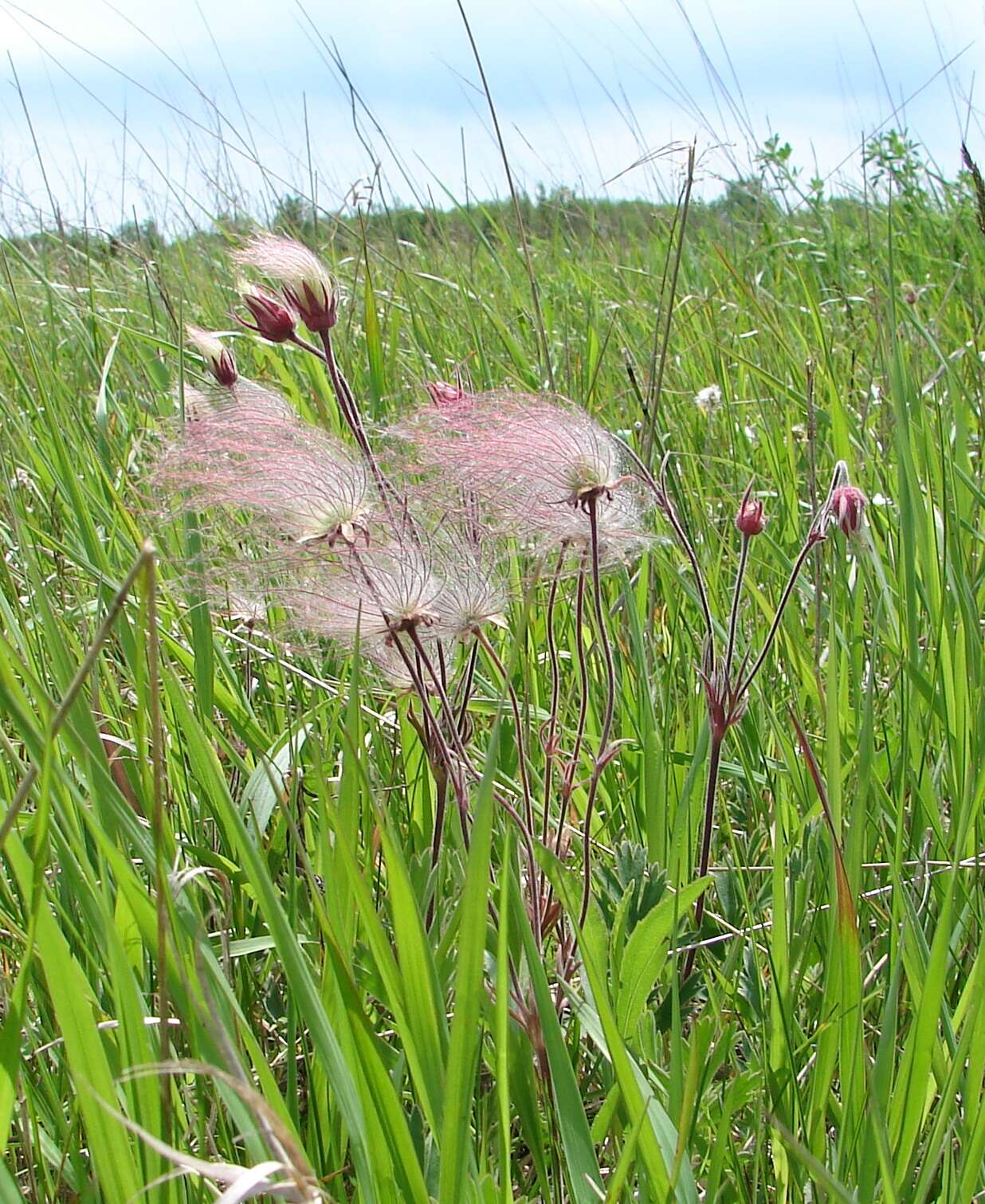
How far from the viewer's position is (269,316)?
119cm

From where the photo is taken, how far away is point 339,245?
7.39 metres

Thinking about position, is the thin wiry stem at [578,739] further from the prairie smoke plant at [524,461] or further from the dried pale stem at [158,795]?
the dried pale stem at [158,795]

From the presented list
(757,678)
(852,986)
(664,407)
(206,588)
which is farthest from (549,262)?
(852,986)

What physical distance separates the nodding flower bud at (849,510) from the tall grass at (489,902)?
0.12 metres

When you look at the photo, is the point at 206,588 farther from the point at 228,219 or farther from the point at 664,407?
the point at 228,219

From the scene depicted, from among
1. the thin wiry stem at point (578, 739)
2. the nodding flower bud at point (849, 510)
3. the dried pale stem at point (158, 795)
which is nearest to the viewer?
the dried pale stem at point (158, 795)

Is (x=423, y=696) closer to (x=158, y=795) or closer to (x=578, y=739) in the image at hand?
(x=578, y=739)

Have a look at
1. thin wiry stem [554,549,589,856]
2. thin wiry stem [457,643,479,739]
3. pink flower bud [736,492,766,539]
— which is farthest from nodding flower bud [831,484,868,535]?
thin wiry stem [457,643,479,739]

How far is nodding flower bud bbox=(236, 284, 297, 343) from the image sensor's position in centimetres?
119

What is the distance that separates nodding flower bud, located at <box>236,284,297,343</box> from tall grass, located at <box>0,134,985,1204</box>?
286 millimetres

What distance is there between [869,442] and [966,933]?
1.55 meters

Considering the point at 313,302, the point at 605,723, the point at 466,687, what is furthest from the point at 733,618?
the point at 313,302

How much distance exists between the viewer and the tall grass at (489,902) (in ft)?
2.43

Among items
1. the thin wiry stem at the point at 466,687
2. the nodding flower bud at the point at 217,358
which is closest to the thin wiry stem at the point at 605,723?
the thin wiry stem at the point at 466,687
